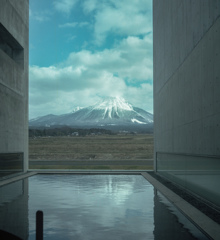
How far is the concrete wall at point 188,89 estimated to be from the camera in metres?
10.4

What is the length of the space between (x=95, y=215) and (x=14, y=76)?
13578mm

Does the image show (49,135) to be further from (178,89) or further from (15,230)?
(15,230)

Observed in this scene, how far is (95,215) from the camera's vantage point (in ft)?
29.8

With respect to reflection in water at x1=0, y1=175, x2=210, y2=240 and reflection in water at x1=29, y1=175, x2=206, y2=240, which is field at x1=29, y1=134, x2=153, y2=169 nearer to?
reflection in water at x1=0, y1=175, x2=210, y2=240

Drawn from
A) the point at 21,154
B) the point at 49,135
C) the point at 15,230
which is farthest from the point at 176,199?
the point at 49,135

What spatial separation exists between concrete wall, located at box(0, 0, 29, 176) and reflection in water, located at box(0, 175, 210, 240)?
608cm

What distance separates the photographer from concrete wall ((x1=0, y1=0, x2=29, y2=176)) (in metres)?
18.7

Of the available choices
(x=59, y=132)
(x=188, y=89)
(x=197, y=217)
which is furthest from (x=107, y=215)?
(x=59, y=132)

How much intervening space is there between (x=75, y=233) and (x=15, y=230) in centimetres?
120

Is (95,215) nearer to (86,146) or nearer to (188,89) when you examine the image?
(188,89)

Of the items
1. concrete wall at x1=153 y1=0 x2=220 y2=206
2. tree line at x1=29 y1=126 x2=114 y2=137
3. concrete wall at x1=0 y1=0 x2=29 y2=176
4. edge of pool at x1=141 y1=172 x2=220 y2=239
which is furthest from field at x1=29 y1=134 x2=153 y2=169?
edge of pool at x1=141 y1=172 x2=220 y2=239

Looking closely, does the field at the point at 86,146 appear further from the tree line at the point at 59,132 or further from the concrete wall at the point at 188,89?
the concrete wall at the point at 188,89

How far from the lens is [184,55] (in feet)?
47.6

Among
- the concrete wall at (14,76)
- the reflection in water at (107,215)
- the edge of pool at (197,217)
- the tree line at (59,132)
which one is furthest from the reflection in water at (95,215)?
the tree line at (59,132)
